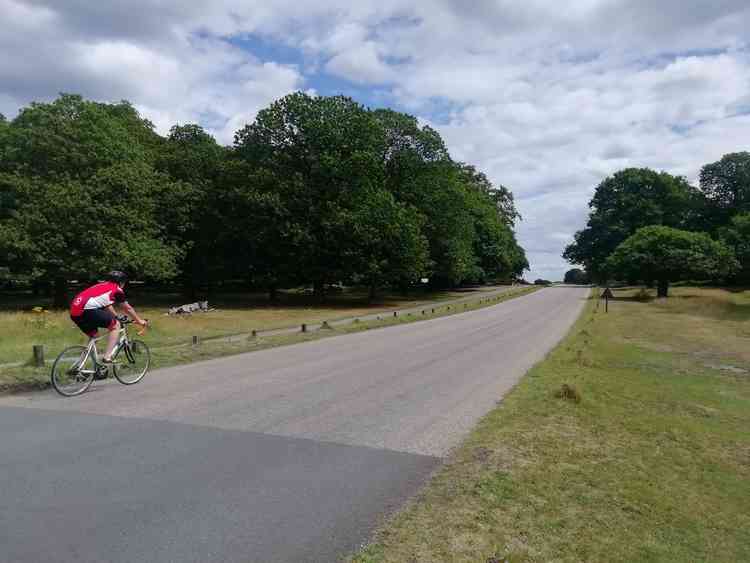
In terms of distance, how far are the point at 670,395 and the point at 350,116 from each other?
3449 cm

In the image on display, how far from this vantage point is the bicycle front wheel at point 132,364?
10.1 meters

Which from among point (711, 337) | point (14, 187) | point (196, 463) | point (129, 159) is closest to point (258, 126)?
point (129, 159)

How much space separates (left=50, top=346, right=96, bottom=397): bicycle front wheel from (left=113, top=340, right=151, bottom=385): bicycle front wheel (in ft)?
2.26

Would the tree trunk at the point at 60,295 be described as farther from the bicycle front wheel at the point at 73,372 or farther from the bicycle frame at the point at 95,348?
the bicycle front wheel at the point at 73,372

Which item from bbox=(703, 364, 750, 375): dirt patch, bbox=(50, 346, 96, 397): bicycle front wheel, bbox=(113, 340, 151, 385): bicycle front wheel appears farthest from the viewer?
bbox=(703, 364, 750, 375): dirt patch

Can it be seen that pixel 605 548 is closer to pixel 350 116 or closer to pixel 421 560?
pixel 421 560

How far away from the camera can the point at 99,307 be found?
9.39 meters

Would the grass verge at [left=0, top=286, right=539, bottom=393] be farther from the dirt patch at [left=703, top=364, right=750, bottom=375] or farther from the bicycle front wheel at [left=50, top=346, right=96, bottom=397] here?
the dirt patch at [left=703, top=364, right=750, bottom=375]

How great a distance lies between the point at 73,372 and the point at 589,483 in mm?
7785

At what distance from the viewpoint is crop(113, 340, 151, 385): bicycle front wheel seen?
33.1 ft

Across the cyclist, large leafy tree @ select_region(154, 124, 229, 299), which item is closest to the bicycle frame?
the cyclist

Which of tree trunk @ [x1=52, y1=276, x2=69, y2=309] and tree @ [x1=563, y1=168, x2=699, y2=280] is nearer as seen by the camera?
tree trunk @ [x1=52, y1=276, x2=69, y2=309]

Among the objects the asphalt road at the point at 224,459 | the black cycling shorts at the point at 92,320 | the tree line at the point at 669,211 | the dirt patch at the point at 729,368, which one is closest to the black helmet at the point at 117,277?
the black cycling shorts at the point at 92,320

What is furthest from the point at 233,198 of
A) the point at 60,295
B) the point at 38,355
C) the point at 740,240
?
the point at 740,240
